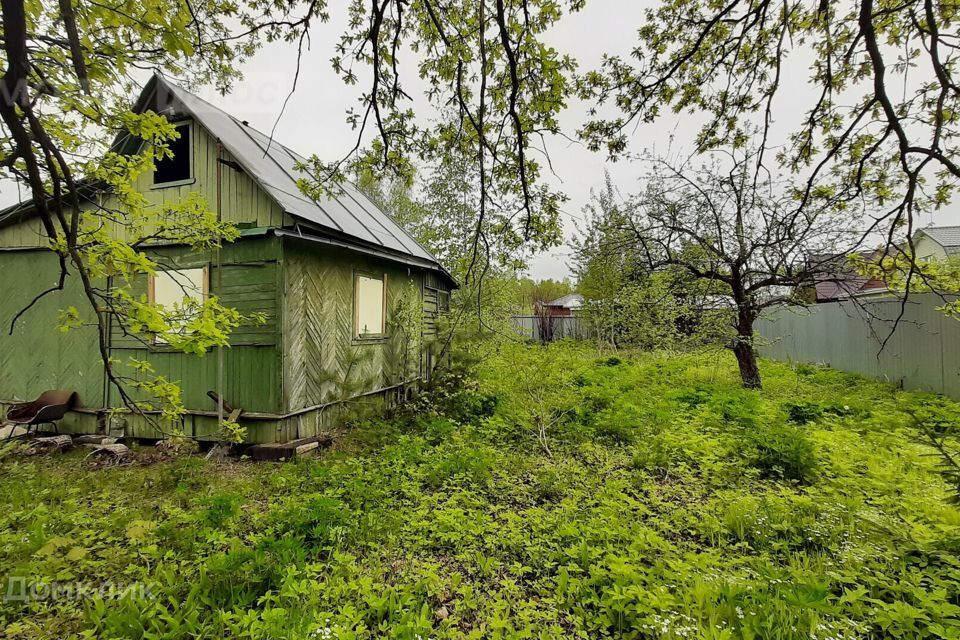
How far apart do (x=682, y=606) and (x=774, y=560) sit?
1.04 meters

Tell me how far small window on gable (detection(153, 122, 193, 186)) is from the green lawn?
4.20 m

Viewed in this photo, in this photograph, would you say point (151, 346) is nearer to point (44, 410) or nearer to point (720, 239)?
point (44, 410)

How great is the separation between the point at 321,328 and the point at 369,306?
4.69 ft

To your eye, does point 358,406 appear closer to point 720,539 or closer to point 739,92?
point 720,539

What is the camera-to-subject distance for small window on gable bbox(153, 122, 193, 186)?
5.89 metres

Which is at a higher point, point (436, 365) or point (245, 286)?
point (245, 286)

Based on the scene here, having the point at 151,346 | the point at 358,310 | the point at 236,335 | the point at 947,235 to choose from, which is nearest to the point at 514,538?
the point at 236,335

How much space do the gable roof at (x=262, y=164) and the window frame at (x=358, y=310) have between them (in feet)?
1.64

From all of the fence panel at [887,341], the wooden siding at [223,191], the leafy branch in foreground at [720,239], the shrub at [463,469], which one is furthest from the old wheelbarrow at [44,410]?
the fence panel at [887,341]

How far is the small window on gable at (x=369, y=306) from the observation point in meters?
6.94

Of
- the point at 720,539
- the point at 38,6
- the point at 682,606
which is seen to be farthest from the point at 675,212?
the point at 38,6

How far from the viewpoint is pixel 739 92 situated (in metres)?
3.69

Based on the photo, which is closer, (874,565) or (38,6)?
(38,6)

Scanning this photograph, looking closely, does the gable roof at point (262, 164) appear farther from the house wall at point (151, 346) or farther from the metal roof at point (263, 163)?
the house wall at point (151, 346)
